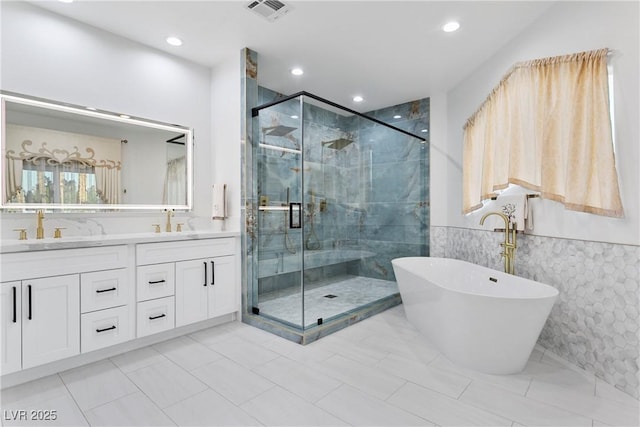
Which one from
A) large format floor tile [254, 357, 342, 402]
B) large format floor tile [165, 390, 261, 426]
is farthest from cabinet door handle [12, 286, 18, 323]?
large format floor tile [254, 357, 342, 402]

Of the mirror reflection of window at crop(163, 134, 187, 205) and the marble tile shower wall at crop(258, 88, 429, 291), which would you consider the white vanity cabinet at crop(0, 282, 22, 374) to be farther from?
the marble tile shower wall at crop(258, 88, 429, 291)

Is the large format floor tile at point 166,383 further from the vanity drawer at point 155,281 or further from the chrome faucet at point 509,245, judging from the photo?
the chrome faucet at point 509,245

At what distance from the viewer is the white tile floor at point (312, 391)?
67.8 inches

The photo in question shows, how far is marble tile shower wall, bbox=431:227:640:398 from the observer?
6.44 feet

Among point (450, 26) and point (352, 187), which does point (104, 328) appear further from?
point (450, 26)

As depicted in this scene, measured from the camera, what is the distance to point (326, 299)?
11.5ft

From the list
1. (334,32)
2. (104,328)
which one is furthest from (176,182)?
(334,32)

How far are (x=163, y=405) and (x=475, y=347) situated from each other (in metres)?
2.01

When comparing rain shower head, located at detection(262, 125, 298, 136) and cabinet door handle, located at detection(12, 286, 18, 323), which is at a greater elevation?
rain shower head, located at detection(262, 125, 298, 136)

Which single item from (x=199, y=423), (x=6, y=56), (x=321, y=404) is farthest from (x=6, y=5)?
(x=321, y=404)

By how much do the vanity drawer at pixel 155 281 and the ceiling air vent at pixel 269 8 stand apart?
2.19 metres

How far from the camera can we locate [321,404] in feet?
6.04

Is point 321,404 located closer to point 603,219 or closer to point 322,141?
point 603,219

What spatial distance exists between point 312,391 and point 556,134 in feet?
8.13
